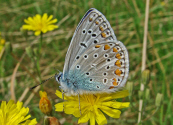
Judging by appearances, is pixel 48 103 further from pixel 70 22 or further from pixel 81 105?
pixel 70 22

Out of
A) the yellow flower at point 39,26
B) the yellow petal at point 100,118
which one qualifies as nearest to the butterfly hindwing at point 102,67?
the yellow petal at point 100,118

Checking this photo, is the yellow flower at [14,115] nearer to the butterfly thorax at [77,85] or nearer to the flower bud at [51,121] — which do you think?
the flower bud at [51,121]

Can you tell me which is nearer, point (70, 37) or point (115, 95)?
point (115, 95)

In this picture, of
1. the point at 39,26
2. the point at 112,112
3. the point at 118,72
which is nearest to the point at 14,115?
the point at 112,112

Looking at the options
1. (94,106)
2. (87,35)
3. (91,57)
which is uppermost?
(87,35)

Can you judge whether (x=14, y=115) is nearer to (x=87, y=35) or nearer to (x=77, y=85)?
(x=77, y=85)

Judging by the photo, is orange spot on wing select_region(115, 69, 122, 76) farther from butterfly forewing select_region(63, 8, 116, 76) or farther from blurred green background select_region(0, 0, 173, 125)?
blurred green background select_region(0, 0, 173, 125)
